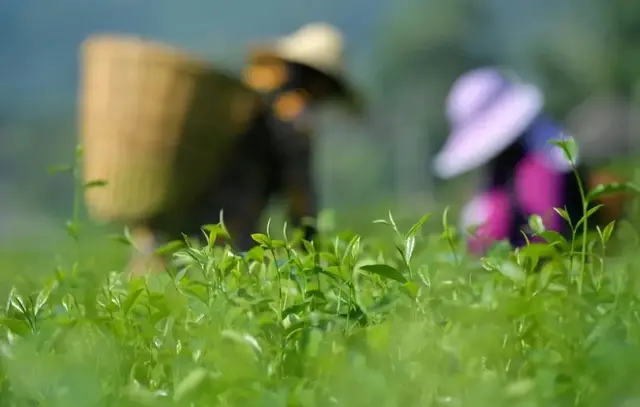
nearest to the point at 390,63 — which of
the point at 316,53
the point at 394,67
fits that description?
the point at 394,67

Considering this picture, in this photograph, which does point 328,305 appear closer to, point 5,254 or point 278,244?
point 278,244

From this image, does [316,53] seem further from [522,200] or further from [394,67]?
[394,67]

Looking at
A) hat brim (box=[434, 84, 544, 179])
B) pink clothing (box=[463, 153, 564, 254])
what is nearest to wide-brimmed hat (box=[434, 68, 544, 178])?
hat brim (box=[434, 84, 544, 179])

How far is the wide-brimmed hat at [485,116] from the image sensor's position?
4422mm

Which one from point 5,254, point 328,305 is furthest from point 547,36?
point 328,305

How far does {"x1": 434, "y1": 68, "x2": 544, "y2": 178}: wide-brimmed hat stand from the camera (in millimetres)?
4422

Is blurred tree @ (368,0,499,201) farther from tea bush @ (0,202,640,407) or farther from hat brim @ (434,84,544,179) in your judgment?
tea bush @ (0,202,640,407)

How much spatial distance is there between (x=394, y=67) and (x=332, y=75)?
25.5 metres

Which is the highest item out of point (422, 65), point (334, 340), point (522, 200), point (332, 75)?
point (334, 340)

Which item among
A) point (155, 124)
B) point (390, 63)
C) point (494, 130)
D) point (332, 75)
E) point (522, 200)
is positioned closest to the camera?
point (522, 200)

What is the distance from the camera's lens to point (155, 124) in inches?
183

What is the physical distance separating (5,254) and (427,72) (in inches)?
1025

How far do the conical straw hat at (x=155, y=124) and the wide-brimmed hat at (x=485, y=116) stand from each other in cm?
95

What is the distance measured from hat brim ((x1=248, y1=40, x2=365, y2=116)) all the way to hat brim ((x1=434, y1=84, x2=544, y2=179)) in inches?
28.6
